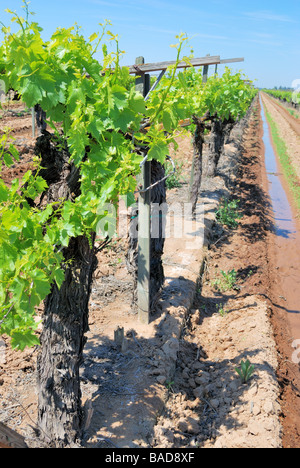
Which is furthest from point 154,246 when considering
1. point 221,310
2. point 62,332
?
point 62,332

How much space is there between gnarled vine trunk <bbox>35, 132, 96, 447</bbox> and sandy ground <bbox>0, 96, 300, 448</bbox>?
168mm

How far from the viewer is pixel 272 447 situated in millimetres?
3268

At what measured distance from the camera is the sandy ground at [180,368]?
328cm

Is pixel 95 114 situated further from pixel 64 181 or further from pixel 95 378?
pixel 95 378

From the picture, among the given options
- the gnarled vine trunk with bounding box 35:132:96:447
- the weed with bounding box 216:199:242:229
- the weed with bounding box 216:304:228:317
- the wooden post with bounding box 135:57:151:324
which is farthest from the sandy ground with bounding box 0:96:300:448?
the weed with bounding box 216:199:242:229

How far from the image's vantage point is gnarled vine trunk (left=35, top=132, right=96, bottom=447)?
108 inches

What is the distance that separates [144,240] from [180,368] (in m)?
1.56

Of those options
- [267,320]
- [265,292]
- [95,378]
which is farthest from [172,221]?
[95,378]

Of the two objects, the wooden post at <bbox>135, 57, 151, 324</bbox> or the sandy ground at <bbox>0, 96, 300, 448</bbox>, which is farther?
the wooden post at <bbox>135, 57, 151, 324</bbox>

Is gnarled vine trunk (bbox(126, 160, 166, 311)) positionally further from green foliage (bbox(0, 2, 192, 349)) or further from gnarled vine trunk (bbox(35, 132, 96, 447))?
green foliage (bbox(0, 2, 192, 349))

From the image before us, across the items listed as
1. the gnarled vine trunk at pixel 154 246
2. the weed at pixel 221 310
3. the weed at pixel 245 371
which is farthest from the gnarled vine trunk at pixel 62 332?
the weed at pixel 221 310

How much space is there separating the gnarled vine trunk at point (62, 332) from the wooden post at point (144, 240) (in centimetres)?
148

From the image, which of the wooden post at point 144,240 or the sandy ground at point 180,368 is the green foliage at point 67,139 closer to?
the sandy ground at point 180,368

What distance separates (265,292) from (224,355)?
180cm
